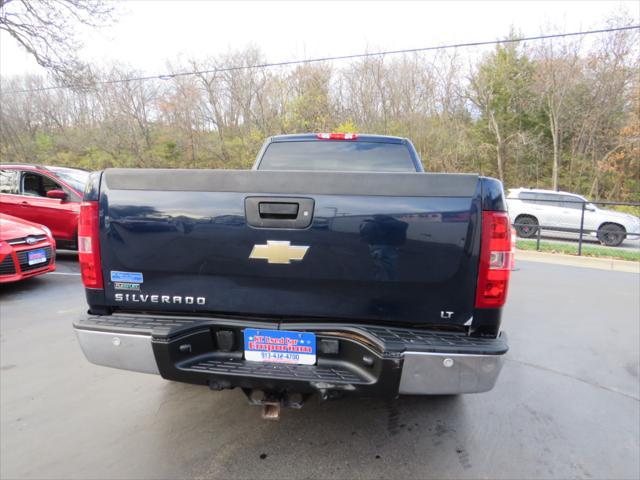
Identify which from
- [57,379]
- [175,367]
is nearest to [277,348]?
[175,367]

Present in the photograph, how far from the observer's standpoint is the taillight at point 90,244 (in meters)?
2.16

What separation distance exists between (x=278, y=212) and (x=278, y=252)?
21 centimetres

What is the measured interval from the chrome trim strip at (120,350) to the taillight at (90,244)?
29 cm

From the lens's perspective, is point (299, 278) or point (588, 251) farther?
point (588, 251)

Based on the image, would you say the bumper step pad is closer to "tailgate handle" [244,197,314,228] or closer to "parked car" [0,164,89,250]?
"tailgate handle" [244,197,314,228]

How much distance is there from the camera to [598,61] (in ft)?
70.8

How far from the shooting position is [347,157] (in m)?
4.23

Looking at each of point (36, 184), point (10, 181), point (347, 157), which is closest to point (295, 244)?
point (347, 157)

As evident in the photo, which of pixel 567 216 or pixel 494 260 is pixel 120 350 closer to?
pixel 494 260

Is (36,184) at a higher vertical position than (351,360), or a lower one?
higher

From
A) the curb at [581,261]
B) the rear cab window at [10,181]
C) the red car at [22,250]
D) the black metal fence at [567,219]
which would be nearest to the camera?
the red car at [22,250]

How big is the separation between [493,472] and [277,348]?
56.1 inches

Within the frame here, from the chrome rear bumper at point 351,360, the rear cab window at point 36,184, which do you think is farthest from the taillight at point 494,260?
the rear cab window at point 36,184

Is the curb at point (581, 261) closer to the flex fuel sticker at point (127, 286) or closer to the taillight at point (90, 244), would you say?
the flex fuel sticker at point (127, 286)
